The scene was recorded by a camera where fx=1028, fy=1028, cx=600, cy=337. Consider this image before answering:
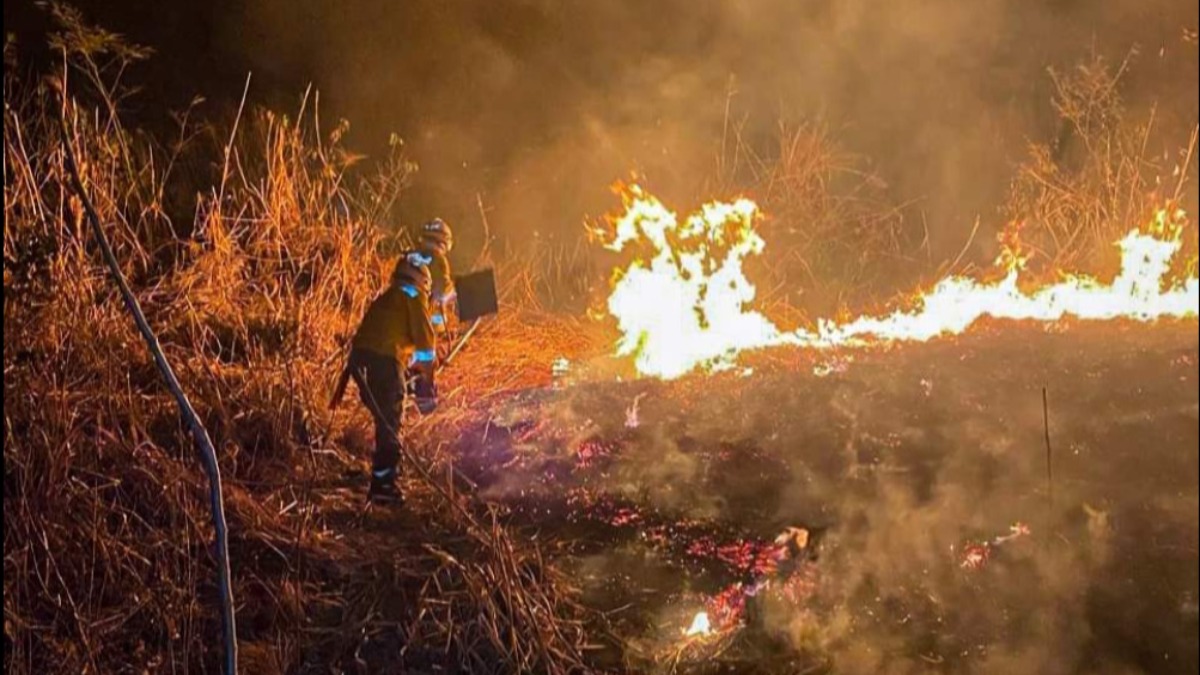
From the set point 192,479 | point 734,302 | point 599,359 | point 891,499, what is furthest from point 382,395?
point 734,302

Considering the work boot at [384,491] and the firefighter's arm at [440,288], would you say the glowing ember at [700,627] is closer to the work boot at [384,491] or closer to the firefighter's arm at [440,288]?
the work boot at [384,491]

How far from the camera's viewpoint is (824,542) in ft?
19.2

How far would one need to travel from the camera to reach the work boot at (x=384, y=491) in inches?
256

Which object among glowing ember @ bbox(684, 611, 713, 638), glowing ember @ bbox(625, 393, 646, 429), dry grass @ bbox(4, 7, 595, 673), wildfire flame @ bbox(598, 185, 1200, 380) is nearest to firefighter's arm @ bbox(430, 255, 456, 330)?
dry grass @ bbox(4, 7, 595, 673)

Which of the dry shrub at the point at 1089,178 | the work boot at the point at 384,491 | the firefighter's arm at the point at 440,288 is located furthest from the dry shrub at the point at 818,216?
the work boot at the point at 384,491

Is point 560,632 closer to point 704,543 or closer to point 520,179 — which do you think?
point 704,543

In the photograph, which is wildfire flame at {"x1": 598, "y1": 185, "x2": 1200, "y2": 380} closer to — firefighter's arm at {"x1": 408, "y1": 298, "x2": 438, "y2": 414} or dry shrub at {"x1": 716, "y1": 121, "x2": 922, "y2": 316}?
dry shrub at {"x1": 716, "y1": 121, "x2": 922, "y2": 316}

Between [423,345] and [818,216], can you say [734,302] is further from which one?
[818,216]

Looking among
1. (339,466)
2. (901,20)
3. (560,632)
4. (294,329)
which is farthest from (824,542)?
(901,20)

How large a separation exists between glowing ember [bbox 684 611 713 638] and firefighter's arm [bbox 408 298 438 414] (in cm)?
252

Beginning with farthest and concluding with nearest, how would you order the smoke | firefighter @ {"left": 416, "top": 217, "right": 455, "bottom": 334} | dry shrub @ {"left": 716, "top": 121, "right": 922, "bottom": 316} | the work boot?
dry shrub @ {"left": 716, "top": 121, "right": 922, "bottom": 316}, the smoke, firefighter @ {"left": 416, "top": 217, "right": 455, "bottom": 334}, the work boot

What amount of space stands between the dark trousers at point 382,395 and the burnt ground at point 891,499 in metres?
0.68

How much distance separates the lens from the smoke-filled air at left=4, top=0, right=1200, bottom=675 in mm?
5152

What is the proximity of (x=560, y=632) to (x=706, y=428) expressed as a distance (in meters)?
2.42
